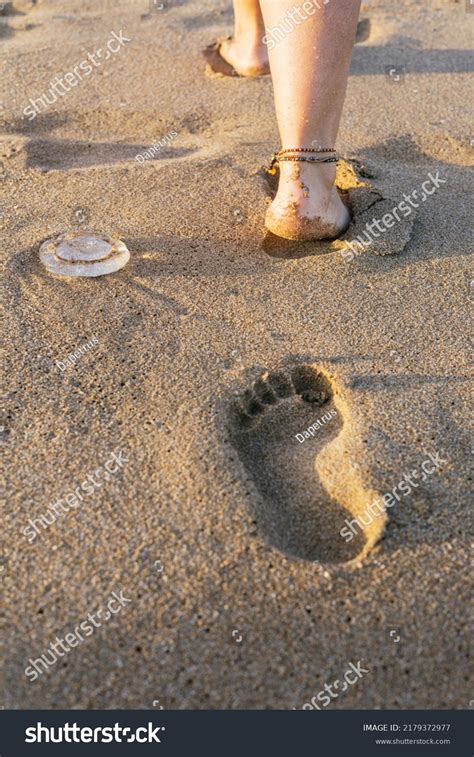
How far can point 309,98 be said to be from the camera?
77.7 inches

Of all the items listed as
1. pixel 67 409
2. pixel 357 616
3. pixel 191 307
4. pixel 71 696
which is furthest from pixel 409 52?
pixel 71 696

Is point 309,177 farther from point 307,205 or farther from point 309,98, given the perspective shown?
point 309,98

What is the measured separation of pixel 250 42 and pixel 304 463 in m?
2.14

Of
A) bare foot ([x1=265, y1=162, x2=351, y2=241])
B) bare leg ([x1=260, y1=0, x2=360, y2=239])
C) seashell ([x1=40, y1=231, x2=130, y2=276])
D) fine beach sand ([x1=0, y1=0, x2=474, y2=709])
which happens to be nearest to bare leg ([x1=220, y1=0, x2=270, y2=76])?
fine beach sand ([x1=0, y1=0, x2=474, y2=709])

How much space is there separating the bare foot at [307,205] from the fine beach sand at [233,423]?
53 mm

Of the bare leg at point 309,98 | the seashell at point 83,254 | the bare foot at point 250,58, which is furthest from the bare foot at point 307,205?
the bare foot at point 250,58

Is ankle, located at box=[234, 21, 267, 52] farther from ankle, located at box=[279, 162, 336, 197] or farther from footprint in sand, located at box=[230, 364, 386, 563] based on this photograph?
footprint in sand, located at box=[230, 364, 386, 563]

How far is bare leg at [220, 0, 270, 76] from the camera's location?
3053 mm

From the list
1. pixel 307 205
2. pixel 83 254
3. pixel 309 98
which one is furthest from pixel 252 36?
pixel 83 254

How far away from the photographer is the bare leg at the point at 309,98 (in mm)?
1932

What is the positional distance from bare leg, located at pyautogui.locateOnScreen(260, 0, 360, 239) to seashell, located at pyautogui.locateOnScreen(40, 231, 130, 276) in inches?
16.0

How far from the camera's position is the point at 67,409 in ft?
5.24

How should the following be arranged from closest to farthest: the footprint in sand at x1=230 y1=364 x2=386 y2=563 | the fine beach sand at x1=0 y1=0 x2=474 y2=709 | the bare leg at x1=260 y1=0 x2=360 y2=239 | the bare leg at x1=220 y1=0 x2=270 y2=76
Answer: the fine beach sand at x1=0 y1=0 x2=474 y2=709 → the footprint in sand at x1=230 y1=364 x2=386 y2=563 → the bare leg at x1=260 y1=0 x2=360 y2=239 → the bare leg at x1=220 y1=0 x2=270 y2=76

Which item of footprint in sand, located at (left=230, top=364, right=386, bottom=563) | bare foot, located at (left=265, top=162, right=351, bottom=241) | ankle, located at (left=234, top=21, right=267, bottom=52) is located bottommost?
footprint in sand, located at (left=230, top=364, right=386, bottom=563)
